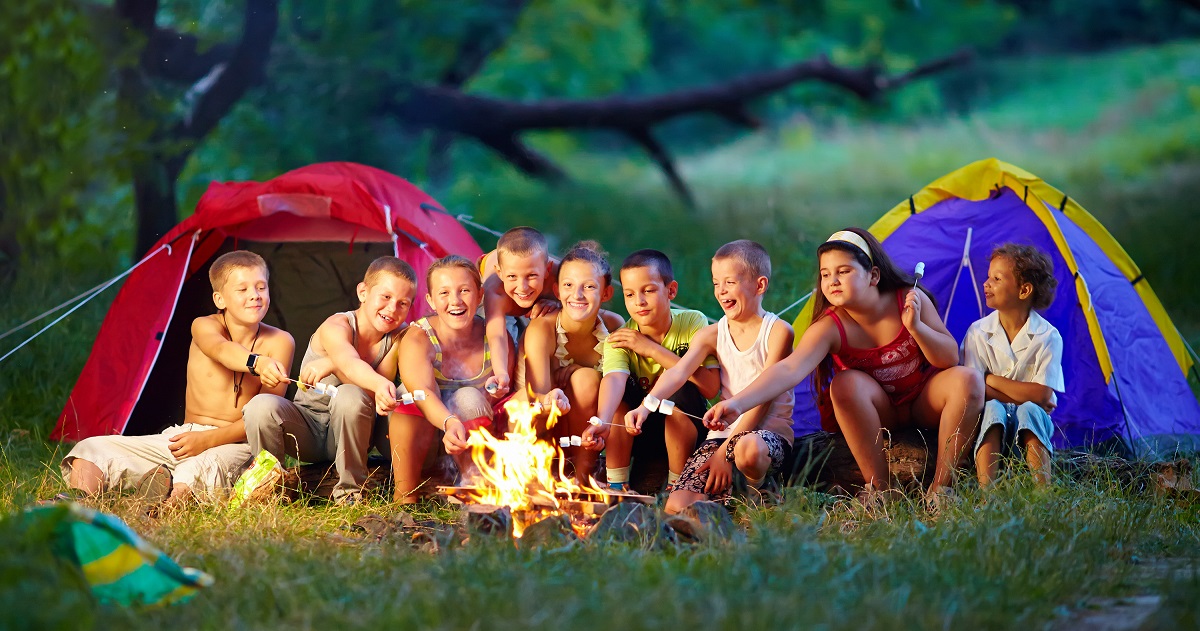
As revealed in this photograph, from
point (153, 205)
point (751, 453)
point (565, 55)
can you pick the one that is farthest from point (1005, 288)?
point (565, 55)

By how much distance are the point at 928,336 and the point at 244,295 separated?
2460 mm

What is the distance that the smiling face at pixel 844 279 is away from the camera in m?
3.92

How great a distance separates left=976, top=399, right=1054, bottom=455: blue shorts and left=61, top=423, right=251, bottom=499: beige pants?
259 cm

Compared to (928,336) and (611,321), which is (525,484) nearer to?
(611,321)

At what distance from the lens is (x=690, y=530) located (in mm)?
3371

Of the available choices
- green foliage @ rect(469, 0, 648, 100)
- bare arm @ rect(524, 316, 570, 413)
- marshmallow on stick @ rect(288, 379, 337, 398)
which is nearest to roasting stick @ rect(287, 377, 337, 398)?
marshmallow on stick @ rect(288, 379, 337, 398)

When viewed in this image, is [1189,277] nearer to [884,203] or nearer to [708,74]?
[884,203]

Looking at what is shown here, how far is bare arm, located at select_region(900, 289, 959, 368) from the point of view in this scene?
3900mm

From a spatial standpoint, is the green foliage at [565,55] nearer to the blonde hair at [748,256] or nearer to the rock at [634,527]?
the blonde hair at [748,256]

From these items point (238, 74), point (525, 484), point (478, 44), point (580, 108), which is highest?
point (478, 44)

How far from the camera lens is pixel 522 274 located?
417cm

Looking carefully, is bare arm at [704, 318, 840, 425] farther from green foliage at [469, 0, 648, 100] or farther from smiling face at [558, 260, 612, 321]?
green foliage at [469, 0, 648, 100]

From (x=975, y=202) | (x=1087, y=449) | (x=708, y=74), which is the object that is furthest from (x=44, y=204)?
(x=708, y=74)

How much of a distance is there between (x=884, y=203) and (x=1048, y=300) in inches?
361
